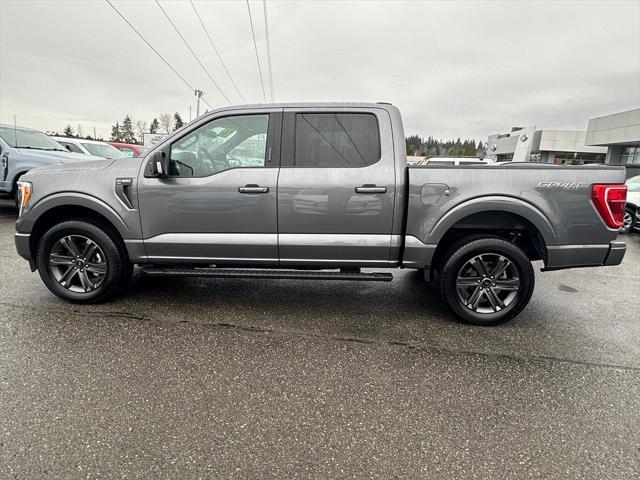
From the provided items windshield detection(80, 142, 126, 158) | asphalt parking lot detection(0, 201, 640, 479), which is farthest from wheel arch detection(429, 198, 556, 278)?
windshield detection(80, 142, 126, 158)

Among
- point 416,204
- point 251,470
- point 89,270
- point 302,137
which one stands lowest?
point 251,470

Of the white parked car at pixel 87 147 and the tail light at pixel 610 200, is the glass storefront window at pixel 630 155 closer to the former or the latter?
the tail light at pixel 610 200

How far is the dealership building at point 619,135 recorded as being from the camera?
37688 millimetres

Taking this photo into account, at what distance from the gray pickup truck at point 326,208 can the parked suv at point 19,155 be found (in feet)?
19.1

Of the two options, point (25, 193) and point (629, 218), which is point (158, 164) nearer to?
point (25, 193)

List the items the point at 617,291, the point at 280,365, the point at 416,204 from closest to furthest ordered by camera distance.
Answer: the point at 280,365, the point at 416,204, the point at 617,291

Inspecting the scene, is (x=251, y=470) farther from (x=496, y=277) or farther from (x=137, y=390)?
(x=496, y=277)

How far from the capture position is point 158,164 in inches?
136

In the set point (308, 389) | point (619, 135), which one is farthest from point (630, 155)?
point (308, 389)

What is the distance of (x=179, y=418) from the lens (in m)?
2.29

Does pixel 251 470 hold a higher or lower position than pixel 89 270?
lower

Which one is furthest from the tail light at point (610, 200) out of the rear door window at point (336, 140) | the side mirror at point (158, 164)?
the side mirror at point (158, 164)

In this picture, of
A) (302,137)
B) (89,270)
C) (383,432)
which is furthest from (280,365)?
(89,270)

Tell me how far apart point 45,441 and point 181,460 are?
79 centimetres
